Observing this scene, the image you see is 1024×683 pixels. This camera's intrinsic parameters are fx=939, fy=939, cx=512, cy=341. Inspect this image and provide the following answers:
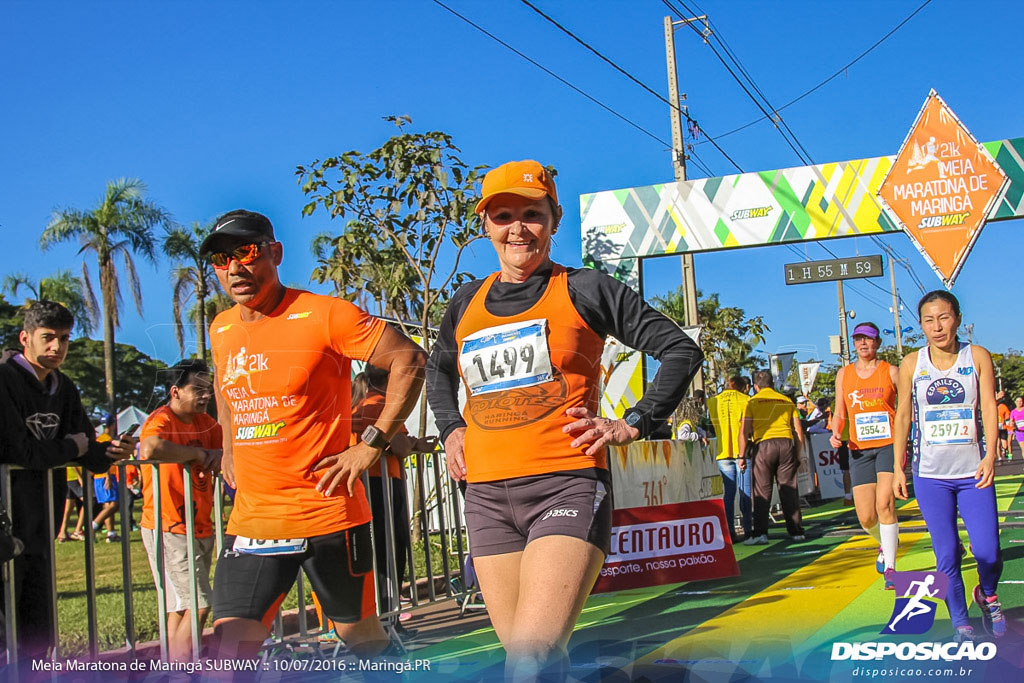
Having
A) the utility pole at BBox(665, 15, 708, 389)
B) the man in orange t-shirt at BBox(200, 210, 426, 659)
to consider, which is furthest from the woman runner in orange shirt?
the utility pole at BBox(665, 15, 708, 389)

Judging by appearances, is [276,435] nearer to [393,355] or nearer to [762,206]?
[393,355]

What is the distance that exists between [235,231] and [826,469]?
48.6 feet

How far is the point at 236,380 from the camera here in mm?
3340

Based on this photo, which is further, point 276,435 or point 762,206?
point 762,206

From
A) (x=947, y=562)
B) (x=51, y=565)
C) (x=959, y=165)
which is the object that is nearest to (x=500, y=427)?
(x=51, y=565)

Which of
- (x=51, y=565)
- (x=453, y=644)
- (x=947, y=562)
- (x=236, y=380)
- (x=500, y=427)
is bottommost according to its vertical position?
(x=453, y=644)

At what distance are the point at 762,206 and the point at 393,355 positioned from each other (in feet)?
28.5

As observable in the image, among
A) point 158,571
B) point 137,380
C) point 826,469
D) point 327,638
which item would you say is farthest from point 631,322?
point 826,469

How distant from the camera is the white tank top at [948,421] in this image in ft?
15.9

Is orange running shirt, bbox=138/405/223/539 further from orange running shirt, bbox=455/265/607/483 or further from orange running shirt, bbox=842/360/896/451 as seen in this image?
orange running shirt, bbox=842/360/896/451

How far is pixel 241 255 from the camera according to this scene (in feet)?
10.9

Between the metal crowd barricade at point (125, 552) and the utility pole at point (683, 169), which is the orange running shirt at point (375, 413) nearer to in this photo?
the metal crowd barricade at point (125, 552)

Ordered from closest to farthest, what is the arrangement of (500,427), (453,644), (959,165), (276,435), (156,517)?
(500,427)
(276,435)
(156,517)
(453,644)
(959,165)

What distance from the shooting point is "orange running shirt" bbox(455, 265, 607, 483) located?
2.95 m
